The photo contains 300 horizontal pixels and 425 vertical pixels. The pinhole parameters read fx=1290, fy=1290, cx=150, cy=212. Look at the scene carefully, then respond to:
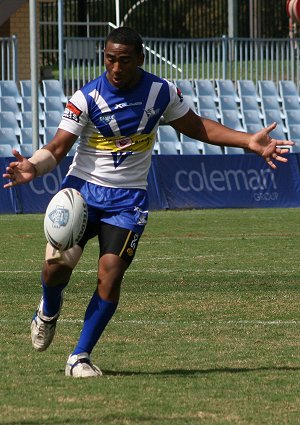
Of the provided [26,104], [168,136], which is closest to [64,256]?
[168,136]

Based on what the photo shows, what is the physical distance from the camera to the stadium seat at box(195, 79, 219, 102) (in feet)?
105

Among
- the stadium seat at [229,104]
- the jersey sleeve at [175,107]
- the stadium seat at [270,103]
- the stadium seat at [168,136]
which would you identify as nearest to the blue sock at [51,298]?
the jersey sleeve at [175,107]

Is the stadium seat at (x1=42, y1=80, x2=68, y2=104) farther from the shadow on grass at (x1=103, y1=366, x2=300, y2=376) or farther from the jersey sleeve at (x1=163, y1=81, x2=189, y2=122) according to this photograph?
the shadow on grass at (x1=103, y1=366, x2=300, y2=376)

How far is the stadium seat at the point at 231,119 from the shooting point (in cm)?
3155

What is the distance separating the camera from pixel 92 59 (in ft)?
105

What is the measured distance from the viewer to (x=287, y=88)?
33562 mm

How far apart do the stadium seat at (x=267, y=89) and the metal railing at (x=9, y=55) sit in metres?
6.32

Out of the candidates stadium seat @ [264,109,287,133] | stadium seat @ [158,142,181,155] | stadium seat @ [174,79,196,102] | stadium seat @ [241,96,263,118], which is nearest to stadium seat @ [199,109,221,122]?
stadium seat @ [174,79,196,102]

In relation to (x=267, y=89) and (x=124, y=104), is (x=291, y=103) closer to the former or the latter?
(x=267, y=89)

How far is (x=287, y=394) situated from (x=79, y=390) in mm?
1155

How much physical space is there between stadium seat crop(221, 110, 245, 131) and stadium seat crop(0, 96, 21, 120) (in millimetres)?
5153

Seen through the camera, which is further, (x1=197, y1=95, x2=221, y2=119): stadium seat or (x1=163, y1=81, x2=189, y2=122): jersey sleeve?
(x1=197, y1=95, x2=221, y2=119): stadium seat

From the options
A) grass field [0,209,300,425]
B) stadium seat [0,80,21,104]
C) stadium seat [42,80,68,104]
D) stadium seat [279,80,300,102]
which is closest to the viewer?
grass field [0,209,300,425]

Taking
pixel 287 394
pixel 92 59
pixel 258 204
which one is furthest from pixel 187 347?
pixel 92 59
